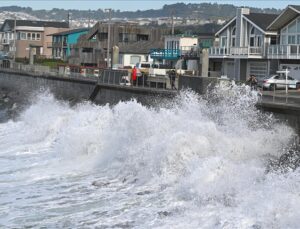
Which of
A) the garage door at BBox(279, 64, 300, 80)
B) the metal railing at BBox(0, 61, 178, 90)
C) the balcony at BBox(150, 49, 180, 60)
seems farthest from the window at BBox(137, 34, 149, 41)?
the garage door at BBox(279, 64, 300, 80)

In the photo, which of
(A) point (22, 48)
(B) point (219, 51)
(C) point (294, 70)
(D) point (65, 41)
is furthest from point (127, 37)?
(C) point (294, 70)

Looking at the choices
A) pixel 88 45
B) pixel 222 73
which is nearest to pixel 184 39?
pixel 222 73

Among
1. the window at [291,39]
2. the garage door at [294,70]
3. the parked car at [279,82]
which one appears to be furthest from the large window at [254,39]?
the parked car at [279,82]

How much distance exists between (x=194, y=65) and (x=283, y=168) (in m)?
41.8

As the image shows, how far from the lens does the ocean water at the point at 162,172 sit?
39.1ft

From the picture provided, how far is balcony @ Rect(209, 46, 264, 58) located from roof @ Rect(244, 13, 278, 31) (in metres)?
1.88

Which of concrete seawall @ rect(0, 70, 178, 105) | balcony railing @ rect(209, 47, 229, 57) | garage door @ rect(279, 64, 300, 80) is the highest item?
balcony railing @ rect(209, 47, 229, 57)

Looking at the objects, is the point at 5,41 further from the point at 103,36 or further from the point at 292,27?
the point at 292,27

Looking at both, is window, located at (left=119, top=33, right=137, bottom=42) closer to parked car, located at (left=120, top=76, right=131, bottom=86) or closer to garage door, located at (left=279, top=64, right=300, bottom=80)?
garage door, located at (left=279, top=64, right=300, bottom=80)

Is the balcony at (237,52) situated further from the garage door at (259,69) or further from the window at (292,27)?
the window at (292,27)

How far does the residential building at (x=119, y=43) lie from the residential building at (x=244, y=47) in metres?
17.1

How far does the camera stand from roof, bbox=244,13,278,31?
158 feet

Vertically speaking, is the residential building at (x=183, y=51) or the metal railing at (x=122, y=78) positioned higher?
the residential building at (x=183, y=51)

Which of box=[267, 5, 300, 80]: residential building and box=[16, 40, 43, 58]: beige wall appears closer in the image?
box=[267, 5, 300, 80]: residential building
